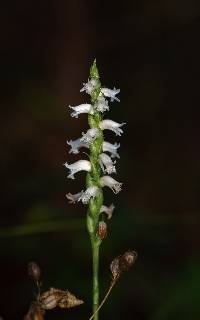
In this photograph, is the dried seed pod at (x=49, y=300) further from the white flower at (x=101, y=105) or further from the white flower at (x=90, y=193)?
the white flower at (x=101, y=105)

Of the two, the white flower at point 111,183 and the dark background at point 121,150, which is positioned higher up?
the dark background at point 121,150

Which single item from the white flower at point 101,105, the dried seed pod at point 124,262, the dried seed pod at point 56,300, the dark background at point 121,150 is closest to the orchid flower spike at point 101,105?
the white flower at point 101,105

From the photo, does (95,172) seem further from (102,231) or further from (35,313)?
(35,313)

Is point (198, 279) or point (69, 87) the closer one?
point (198, 279)

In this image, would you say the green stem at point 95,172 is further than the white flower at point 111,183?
No

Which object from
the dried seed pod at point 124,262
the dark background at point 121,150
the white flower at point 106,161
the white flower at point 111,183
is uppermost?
the dark background at point 121,150

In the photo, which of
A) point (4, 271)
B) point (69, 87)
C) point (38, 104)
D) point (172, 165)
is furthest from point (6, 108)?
point (4, 271)

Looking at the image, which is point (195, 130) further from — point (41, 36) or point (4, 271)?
point (4, 271)

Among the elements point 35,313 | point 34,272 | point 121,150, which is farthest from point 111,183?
point 121,150
